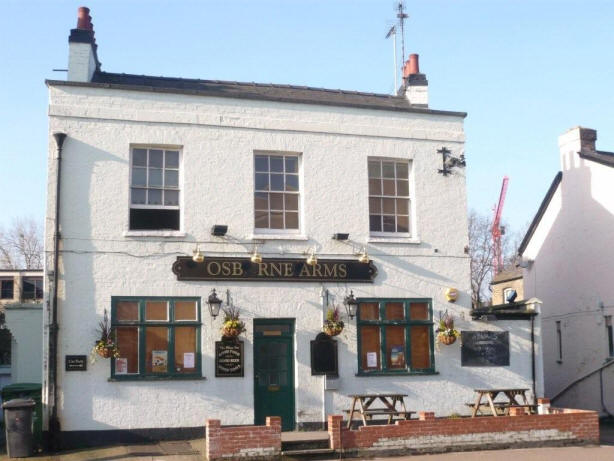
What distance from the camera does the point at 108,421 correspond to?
14898mm

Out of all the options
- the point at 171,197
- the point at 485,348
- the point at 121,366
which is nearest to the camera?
the point at 121,366

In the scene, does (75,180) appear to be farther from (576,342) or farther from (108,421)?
(576,342)

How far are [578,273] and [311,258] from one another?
10.4 m

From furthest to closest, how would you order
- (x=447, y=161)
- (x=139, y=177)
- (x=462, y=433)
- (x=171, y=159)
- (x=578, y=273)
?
(x=578, y=273), (x=447, y=161), (x=171, y=159), (x=139, y=177), (x=462, y=433)

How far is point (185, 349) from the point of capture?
15602 millimetres

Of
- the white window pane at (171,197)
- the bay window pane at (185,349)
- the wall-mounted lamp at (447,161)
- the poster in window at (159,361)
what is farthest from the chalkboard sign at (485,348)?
the white window pane at (171,197)

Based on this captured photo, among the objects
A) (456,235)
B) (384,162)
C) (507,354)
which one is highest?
(384,162)

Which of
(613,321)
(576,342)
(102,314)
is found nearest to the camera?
(102,314)

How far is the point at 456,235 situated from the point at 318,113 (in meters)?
4.25

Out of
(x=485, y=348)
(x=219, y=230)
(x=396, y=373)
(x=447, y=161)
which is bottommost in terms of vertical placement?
(x=396, y=373)

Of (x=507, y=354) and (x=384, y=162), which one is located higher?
(x=384, y=162)

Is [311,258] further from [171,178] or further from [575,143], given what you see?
[575,143]

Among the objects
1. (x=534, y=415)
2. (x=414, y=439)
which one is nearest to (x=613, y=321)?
(x=534, y=415)

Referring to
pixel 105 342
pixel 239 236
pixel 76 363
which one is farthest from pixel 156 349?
pixel 239 236
